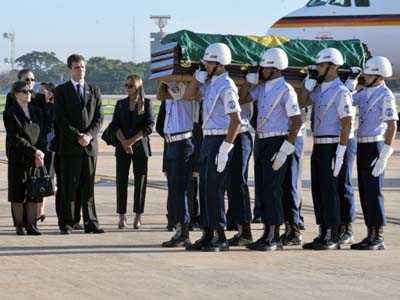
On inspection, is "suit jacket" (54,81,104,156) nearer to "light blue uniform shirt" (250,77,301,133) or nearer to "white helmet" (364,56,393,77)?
"light blue uniform shirt" (250,77,301,133)

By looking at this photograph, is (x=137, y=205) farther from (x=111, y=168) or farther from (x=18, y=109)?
(x=111, y=168)

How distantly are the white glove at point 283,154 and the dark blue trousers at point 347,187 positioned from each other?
31.7 inches

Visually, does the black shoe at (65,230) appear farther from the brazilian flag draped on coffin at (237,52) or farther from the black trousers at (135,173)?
the brazilian flag draped on coffin at (237,52)

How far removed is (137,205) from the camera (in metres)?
13.9

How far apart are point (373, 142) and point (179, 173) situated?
1901 millimetres

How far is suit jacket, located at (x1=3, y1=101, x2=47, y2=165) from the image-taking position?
521 inches

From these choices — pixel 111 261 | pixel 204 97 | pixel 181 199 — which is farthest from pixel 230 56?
pixel 111 261

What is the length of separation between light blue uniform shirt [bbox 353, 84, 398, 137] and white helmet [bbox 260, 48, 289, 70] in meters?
0.91

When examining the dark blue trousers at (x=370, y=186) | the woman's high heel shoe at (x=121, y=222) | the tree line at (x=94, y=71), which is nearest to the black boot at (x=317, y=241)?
the dark blue trousers at (x=370, y=186)

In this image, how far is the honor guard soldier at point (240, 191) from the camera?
1227cm

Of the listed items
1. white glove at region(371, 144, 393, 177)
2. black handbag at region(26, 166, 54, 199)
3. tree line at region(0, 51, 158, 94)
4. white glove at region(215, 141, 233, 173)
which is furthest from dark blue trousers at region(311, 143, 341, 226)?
tree line at region(0, 51, 158, 94)

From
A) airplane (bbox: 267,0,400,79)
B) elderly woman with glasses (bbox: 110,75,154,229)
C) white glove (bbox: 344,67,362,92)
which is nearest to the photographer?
white glove (bbox: 344,67,362,92)

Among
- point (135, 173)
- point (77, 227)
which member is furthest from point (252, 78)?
point (77, 227)

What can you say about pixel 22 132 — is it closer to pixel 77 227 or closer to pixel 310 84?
pixel 77 227
